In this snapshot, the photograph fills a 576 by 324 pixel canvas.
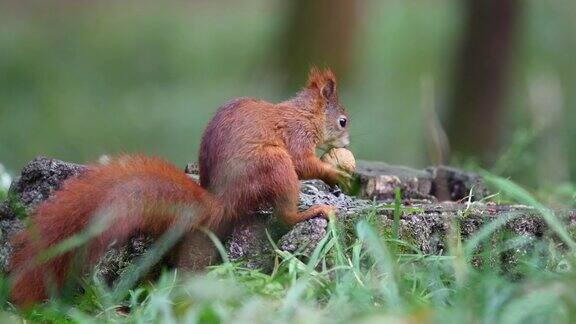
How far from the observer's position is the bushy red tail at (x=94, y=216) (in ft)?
11.4

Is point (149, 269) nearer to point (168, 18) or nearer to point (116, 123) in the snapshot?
point (116, 123)

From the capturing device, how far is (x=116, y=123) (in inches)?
422

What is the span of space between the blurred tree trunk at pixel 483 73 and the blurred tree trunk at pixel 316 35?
1.19 m

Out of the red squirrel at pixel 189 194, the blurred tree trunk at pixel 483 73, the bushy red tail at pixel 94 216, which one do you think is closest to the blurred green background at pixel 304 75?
the blurred tree trunk at pixel 483 73

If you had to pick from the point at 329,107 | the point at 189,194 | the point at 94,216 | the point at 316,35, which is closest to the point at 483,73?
the point at 316,35

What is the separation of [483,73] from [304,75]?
1.39 m

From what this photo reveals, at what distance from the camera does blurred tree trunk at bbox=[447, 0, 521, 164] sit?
861 cm

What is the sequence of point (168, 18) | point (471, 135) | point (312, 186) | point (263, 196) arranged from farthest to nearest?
point (168, 18) → point (471, 135) → point (312, 186) → point (263, 196)

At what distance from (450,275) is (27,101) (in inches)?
328

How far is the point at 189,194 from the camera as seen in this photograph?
365 cm

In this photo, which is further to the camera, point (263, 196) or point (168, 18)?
point (168, 18)

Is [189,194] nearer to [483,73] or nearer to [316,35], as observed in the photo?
[483,73]

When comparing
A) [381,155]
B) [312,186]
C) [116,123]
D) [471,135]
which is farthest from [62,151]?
[312,186]

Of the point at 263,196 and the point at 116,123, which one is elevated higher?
the point at 263,196
